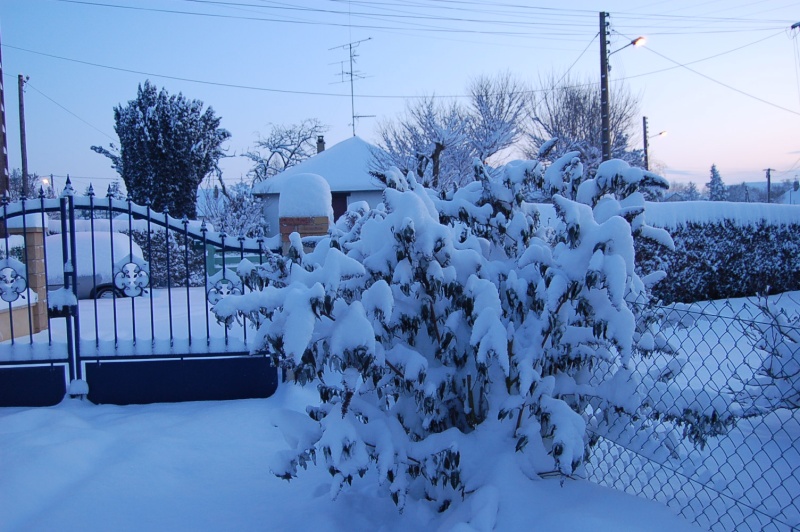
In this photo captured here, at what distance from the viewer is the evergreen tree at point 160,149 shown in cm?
1900

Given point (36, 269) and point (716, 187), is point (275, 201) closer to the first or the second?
point (36, 269)

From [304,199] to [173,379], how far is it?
1.79 m

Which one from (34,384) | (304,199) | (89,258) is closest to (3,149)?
(89,258)

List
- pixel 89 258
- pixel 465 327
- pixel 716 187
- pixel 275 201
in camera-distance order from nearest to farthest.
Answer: pixel 465 327, pixel 89 258, pixel 275 201, pixel 716 187

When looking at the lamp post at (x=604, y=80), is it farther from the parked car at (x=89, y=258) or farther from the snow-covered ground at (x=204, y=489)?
the snow-covered ground at (x=204, y=489)

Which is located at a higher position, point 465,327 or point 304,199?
point 304,199

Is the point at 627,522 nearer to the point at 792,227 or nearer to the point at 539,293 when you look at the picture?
the point at 539,293

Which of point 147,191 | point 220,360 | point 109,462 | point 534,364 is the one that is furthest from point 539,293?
point 147,191

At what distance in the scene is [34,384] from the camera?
14.5 ft

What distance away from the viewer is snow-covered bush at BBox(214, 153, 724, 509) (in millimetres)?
1998

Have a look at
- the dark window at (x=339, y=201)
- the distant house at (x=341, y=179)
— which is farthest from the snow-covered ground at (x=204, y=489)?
the dark window at (x=339, y=201)

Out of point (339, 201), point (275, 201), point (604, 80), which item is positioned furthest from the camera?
point (275, 201)

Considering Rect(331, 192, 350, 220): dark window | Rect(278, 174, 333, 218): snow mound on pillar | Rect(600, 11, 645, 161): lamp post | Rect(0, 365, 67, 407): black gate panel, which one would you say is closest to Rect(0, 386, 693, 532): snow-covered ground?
Rect(0, 365, 67, 407): black gate panel

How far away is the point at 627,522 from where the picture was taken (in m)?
2.05
